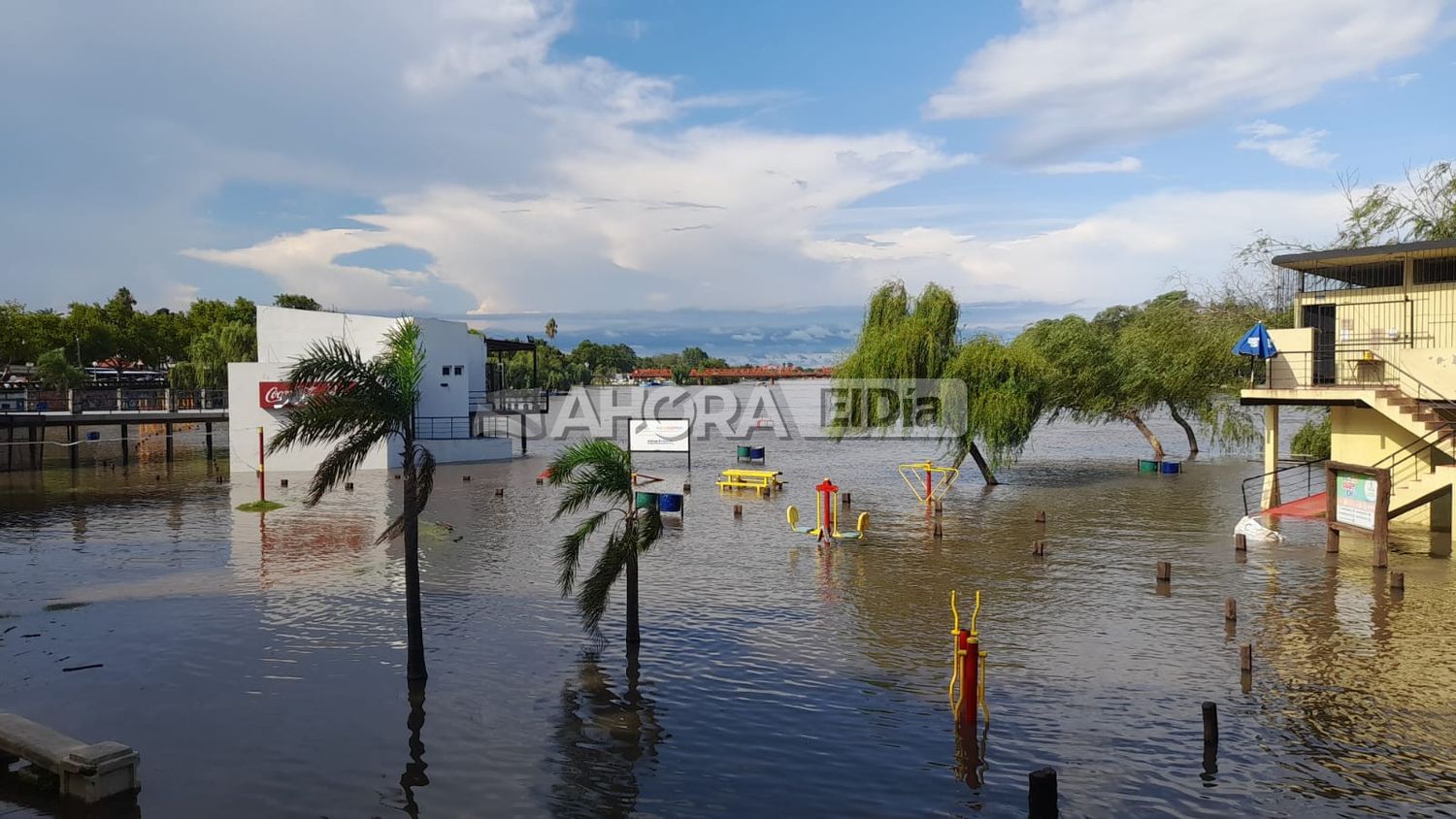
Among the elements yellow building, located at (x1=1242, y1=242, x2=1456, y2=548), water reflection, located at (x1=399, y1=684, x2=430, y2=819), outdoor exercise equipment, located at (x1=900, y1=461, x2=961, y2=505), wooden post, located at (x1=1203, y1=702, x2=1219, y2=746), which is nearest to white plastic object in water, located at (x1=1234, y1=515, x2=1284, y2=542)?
yellow building, located at (x1=1242, y1=242, x2=1456, y2=548)

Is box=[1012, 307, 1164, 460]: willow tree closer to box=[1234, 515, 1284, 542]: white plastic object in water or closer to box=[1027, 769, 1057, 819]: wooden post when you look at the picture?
box=[1234, 515, 1284, 542]: white plastic object in water

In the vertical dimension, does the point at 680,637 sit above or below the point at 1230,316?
below

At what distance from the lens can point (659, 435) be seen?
55.8 m

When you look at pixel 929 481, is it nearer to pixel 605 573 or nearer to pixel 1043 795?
pixel 605 573

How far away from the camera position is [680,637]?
59.1ft

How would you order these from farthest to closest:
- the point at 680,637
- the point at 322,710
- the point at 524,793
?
the point at 680,637 → the point at 322,710 → the point at 524,793

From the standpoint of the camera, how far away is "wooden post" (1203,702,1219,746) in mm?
12273

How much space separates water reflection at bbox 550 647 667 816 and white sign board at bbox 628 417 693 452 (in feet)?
127

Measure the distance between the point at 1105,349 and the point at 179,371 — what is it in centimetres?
8100

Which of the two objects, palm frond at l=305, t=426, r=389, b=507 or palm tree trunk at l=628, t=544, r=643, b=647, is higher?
palm frond at l=305, t=426, r=389, b=507

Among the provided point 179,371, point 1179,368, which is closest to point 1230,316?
point 1179,368

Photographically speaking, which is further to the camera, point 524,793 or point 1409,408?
point 1409,408

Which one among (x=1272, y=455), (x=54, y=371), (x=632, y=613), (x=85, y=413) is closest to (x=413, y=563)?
A: (x=632, y=613)

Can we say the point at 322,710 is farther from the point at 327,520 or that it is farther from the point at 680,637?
the point at 327,520
